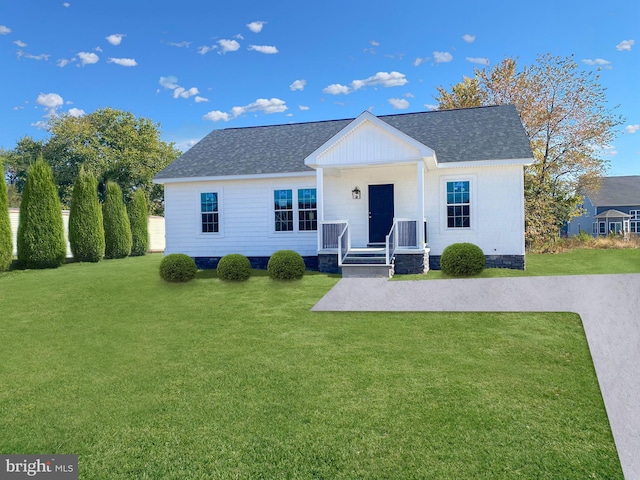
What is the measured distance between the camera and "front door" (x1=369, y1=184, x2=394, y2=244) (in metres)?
14.2

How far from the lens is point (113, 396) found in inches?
189

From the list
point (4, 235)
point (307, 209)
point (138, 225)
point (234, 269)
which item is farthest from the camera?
point (138, 225)

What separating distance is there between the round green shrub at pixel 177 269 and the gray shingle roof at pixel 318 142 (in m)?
3.84

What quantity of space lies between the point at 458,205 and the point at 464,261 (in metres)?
2.57

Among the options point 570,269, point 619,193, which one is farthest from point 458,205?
point 619,193

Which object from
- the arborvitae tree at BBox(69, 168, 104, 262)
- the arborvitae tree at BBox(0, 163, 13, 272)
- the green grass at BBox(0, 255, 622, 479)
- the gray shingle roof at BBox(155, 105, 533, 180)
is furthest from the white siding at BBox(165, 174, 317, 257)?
the green grass at BBox(0, 255, 622, 479)

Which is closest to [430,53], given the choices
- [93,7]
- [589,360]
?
[93,7]

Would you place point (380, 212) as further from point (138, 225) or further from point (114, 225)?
point (138, 225)

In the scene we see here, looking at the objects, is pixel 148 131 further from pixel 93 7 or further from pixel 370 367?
pixel 370 367

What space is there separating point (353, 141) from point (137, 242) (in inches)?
632

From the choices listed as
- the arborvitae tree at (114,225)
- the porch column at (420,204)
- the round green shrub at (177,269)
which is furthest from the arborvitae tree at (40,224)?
the porch column at (420,204)

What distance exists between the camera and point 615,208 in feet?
134

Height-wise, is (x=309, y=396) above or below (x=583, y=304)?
below

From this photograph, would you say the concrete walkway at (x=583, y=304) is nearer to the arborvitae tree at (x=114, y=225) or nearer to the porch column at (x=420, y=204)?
the porch column at (x=420, y=204)
